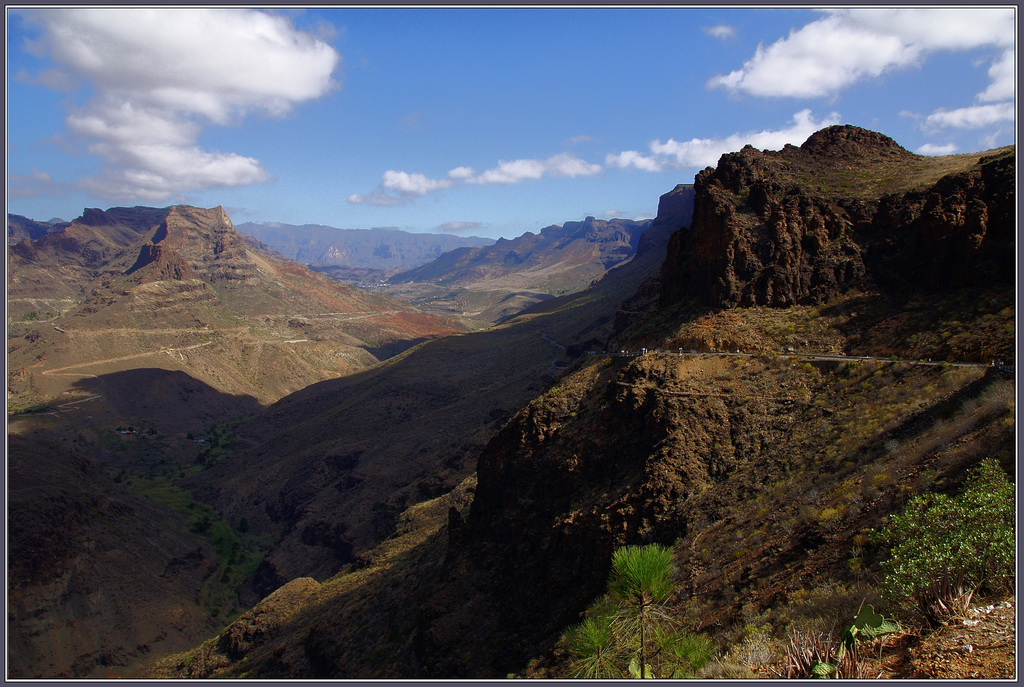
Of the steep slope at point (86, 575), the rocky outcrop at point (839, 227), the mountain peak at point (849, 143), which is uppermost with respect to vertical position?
the mountain peak at point (849, 143)

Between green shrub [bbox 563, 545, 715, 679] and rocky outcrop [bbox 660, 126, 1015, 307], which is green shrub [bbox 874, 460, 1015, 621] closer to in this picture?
green shrub [bbox 563, 545, 715, 679]

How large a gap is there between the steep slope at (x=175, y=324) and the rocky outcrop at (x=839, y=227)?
9567 cm

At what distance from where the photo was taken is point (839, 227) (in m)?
29.7

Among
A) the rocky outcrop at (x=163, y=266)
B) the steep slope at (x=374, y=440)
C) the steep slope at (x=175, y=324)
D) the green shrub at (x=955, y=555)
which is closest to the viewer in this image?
the green shrub at (x=955, y=555)

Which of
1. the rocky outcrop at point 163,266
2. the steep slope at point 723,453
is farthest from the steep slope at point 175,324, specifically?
the steep slope at point 723,453

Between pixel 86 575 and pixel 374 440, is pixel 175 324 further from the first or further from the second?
pixel 86 575

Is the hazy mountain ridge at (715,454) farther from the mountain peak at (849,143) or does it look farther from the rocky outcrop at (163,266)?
the rocky outcrop at (163,266)

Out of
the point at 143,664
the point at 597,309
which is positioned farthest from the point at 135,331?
the point at 143,664

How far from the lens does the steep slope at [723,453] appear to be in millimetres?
17312

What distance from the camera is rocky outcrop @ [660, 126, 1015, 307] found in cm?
2508

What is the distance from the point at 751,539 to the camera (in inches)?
736

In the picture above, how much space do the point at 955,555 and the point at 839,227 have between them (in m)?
22.7

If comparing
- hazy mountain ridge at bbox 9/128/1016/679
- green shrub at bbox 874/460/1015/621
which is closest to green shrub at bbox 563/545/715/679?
hazy mountain ridge at bbox 9/128/1016/679

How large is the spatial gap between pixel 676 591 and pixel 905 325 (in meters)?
15.2
